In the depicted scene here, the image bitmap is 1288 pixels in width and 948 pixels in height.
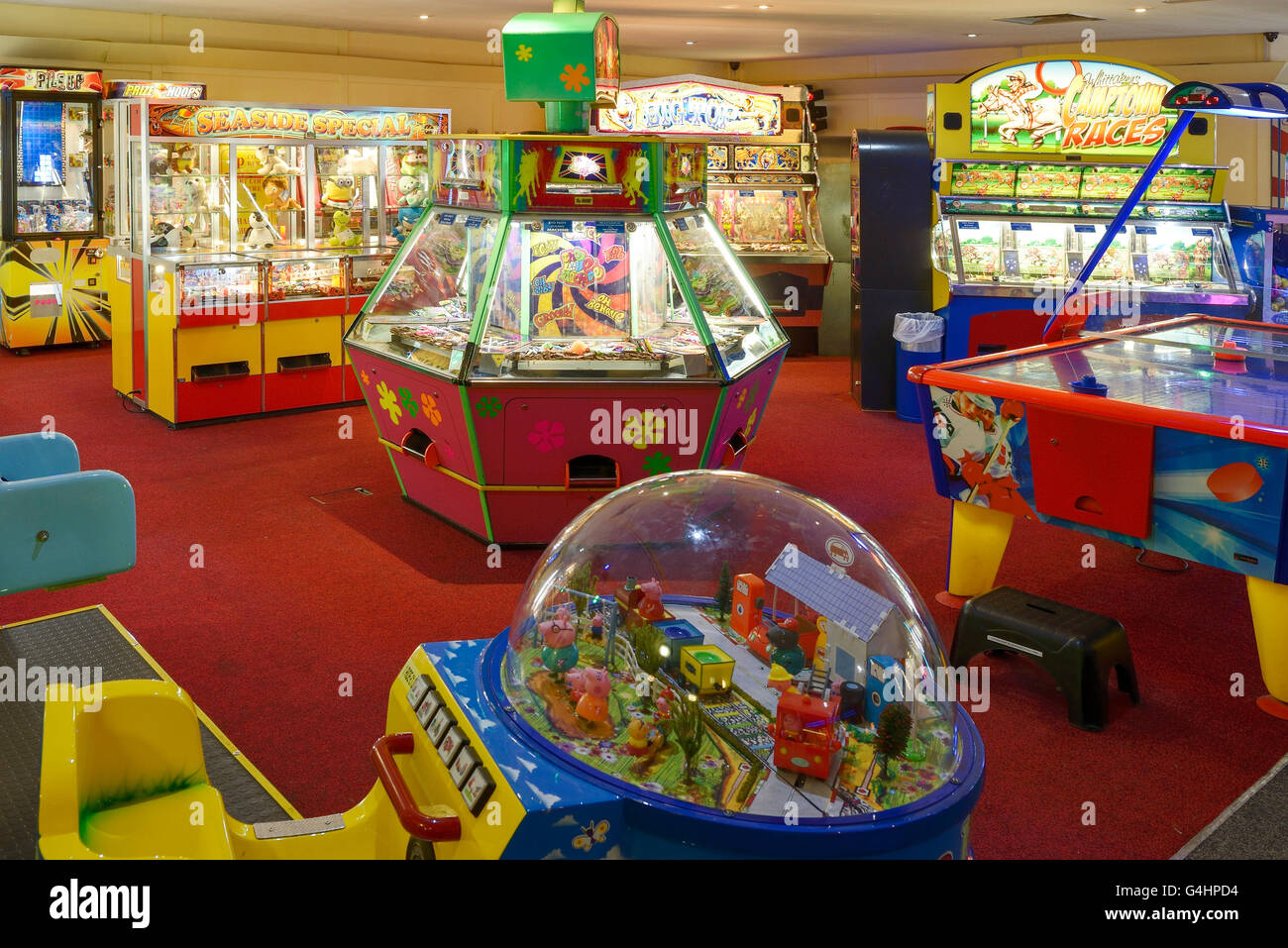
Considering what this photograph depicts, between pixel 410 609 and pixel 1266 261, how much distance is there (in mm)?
5527

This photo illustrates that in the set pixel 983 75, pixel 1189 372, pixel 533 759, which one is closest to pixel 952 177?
pixel 983 75

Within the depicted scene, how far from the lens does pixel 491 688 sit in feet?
7.43

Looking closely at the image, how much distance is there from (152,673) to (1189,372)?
3.65 metres

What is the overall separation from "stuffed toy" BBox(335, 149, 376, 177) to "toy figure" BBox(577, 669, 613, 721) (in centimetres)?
614

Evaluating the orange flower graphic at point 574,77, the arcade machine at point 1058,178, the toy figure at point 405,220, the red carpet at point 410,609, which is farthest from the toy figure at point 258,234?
the arcade machine at point 1058,178

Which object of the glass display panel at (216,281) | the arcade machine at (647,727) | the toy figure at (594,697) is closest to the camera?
the arcade machine at (647,727)

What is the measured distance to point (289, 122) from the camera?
23.2ft

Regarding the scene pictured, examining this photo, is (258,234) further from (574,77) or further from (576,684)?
(576,684)

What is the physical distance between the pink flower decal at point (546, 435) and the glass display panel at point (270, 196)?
3531 millimetres

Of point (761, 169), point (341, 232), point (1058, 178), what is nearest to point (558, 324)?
point (341, 232)

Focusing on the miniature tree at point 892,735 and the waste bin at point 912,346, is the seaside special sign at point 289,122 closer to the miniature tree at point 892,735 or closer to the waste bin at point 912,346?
the waste bin at point 912,346

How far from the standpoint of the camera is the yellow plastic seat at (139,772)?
222cm

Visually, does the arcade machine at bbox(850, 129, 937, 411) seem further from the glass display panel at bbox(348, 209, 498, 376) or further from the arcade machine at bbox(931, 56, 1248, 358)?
the glass display panel at bbox(348, 209, 498, 376)
